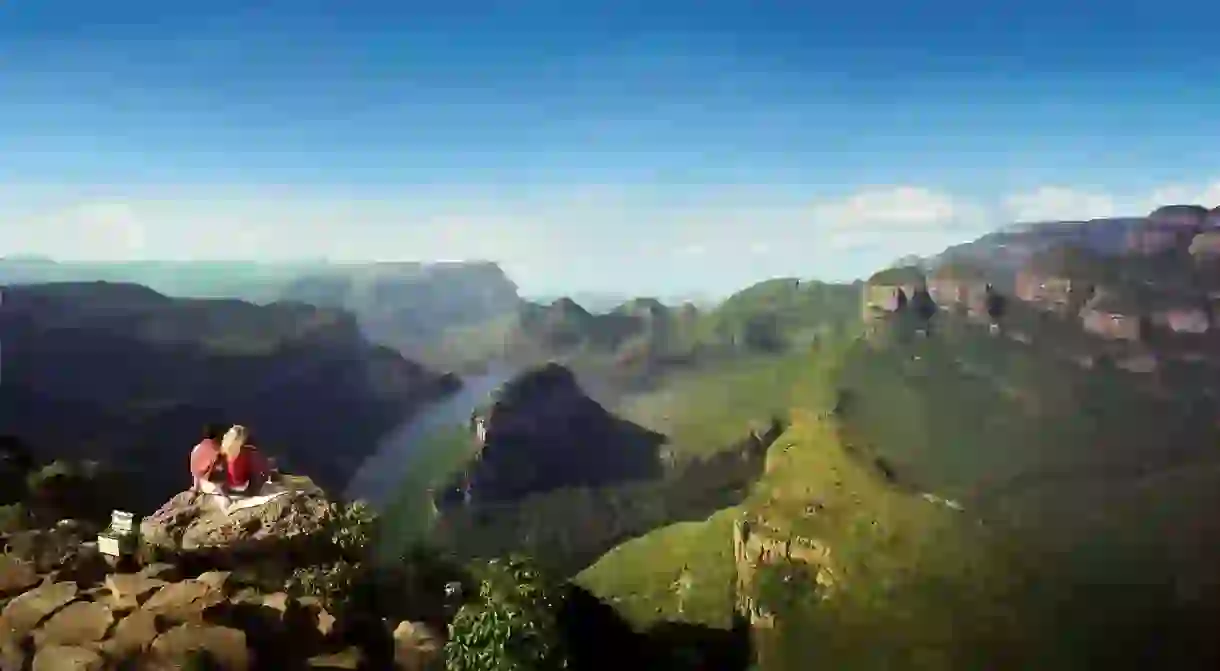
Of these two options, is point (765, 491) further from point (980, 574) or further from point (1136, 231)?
point (1136, 231)

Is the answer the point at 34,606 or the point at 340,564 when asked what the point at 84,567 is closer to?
the point at 34,606

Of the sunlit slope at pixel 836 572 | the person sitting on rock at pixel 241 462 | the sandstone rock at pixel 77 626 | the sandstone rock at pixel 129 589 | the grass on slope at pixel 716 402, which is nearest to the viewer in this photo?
the sandstone rock at pixel 77 626

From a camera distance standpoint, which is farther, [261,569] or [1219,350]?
[1219,350]

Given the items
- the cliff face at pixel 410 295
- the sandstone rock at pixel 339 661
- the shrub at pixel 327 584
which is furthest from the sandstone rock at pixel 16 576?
the cliff face at pixel 410 295

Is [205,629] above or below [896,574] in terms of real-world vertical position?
above

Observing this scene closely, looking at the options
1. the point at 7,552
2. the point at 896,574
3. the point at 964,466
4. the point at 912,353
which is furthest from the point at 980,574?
the point at 7,552

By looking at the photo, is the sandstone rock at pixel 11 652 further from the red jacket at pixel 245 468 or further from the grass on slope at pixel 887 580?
the grass on slope at pixel 887 580

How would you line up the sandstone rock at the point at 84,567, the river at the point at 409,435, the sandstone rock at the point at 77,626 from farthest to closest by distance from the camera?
1. the river at the point at 409,435
2. the sandstone rock at the point at 84,567
3. the sandstone rock at the point at 77,626
